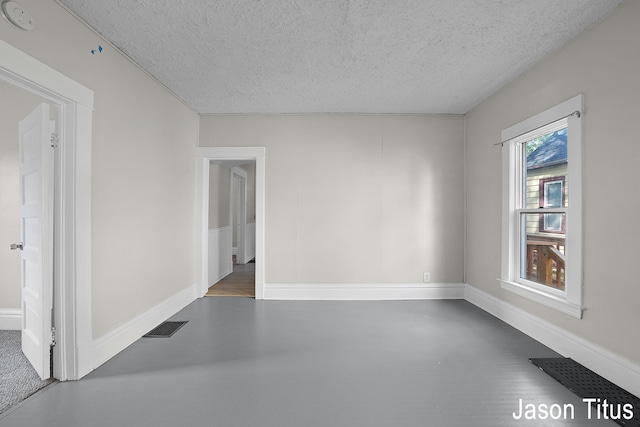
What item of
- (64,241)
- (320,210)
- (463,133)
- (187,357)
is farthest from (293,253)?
(463,133)

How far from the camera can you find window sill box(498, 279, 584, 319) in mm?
2301

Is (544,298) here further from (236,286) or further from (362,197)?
(236,286)

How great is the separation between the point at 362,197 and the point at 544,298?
2267mm

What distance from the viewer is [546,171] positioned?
277cm

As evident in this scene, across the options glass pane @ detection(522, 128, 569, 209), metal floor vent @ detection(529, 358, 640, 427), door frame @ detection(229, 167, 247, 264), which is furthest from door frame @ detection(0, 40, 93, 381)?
door frame @ detection(229, 167, 247, 264)

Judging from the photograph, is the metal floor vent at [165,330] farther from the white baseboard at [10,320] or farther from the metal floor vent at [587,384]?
the metal floor vent at [587,384]

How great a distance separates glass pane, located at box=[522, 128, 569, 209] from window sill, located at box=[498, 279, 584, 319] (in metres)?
0.82

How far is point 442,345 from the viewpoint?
2607mm

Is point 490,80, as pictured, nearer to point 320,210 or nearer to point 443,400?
point 320,210

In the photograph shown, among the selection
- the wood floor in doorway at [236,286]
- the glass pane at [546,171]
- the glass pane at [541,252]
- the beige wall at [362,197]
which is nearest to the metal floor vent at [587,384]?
the glass pane at [541,252]

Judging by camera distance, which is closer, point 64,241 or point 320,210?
point 64,241

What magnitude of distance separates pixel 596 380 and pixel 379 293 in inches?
90.0

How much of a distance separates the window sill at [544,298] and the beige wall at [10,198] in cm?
508

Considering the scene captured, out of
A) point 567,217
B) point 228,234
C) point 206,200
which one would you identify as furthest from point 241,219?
point 567,217
